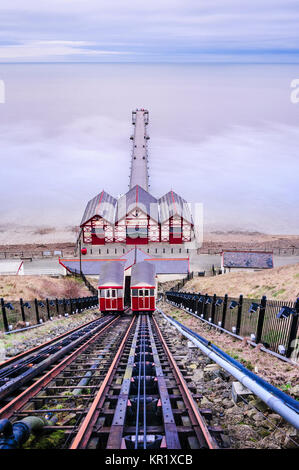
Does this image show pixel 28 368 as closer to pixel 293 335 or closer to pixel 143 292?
pixel 293 335

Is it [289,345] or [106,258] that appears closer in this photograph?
[289,345]

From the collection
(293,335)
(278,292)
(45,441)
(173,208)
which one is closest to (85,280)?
(173,208)

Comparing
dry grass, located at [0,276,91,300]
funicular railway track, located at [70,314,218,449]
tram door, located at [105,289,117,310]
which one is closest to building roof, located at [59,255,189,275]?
dry grass, located at [0,276,91,300]

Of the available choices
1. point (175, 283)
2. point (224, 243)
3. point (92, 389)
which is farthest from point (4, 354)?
point (224, 243)

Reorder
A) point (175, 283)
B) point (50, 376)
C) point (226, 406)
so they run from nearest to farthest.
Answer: point (226, 406)
point (50, 376)
point (175, 283)

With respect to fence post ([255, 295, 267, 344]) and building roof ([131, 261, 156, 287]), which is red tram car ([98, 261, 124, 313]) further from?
fence post ([255, 295, 267, 344])

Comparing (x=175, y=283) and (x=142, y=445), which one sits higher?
(x=142, y=445)

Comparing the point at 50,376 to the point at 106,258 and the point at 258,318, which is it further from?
the point at 106,258

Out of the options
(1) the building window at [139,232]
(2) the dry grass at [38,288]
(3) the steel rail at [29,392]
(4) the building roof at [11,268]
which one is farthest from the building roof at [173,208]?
(3) the steel rail at [29,392]
